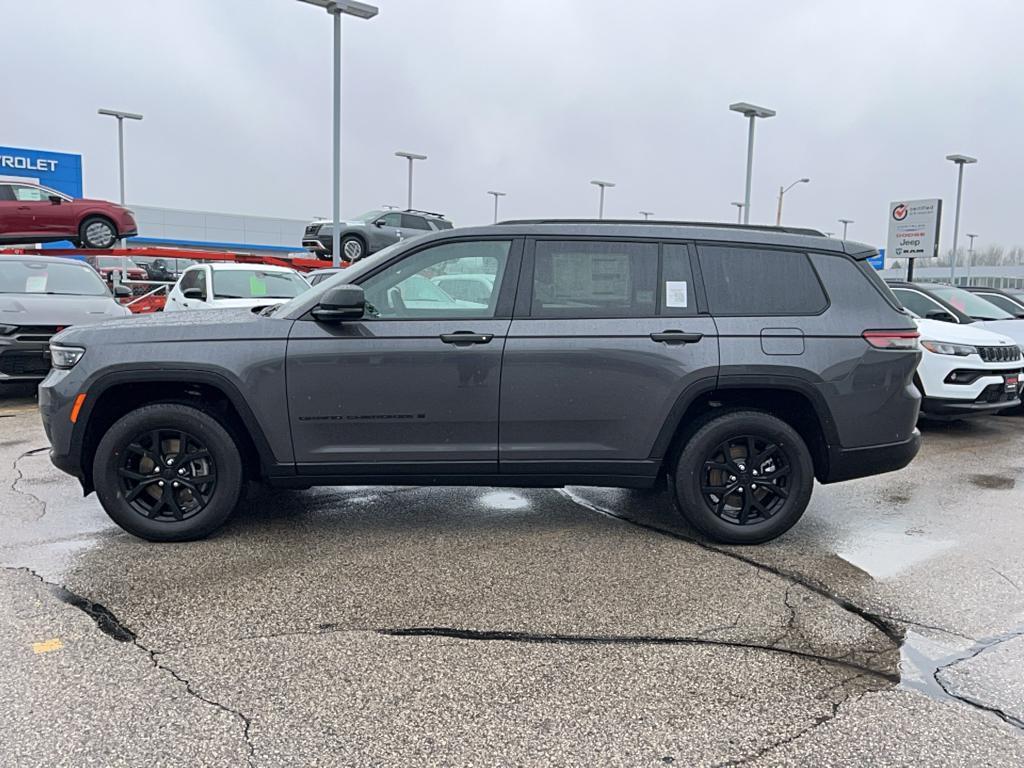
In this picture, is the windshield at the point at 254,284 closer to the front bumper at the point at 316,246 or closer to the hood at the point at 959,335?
the hood at the point at 959,335

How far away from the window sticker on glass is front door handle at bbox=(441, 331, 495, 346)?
1.09 meters

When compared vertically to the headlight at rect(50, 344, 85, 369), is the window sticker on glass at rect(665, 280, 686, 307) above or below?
above

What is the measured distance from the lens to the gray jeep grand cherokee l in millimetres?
4320

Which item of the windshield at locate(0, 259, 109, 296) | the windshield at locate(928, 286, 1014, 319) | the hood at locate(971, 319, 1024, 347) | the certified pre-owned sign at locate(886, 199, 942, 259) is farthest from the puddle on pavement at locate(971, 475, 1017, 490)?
the certified pre-owned sign at locate(886, 199, 942, 259)

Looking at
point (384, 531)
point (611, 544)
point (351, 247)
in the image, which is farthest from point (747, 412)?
point (351, 247)

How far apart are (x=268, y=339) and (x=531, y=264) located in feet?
5.06

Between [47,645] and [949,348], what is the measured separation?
8.33 m

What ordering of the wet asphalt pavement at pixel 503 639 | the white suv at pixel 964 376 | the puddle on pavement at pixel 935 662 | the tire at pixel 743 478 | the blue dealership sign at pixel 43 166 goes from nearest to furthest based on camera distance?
1. the wet asphalt pavement at pixel 503 639
2. the puddle on pavement at pixel 935 662
3. the tire at pixel 743 478
4. the white suv at pixel 964 376
5. the blue dealership sign at pixel 43 166

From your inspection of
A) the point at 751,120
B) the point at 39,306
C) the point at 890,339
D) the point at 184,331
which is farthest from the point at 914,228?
the point at 184,331

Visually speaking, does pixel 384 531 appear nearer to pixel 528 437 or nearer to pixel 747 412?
pixel 528 437

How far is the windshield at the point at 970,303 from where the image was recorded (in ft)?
35.2

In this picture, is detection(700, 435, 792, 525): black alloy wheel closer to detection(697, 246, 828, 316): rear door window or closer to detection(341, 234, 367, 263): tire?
detection(697, 246, 828, 316): rear door window

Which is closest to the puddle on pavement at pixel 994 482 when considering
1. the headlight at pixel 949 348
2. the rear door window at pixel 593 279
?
the headlight at pixel 949 348

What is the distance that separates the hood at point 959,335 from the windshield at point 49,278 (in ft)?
33.1
